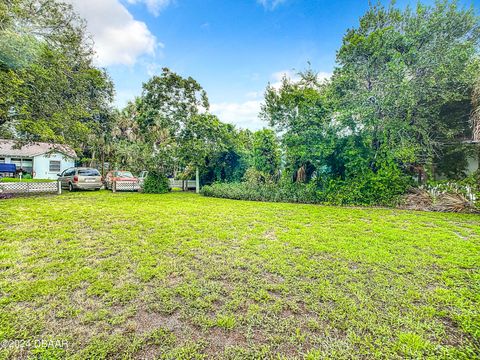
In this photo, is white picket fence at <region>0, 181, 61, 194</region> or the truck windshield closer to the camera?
white picket fence at <region>0, 181, 61, 194</region>

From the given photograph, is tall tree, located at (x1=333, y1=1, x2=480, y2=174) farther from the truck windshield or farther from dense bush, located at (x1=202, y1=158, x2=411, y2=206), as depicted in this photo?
the truck windshield

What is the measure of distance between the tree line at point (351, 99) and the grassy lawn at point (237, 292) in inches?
192

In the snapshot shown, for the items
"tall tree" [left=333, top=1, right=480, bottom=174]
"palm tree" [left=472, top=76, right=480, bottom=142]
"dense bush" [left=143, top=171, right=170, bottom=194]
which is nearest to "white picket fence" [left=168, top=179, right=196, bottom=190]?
"dense bush" [left=143, top=171, right=170, bottom=194]

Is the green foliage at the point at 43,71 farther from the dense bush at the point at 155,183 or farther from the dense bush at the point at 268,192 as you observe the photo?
the dense bush at the point at 268,192

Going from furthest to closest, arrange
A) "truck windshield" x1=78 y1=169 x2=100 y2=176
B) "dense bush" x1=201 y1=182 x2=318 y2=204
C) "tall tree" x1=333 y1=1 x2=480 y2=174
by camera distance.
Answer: "truck windshield" x1=78 y1=169 x2=100 y2=176 → "dense bush" x1=201 y1=182 x2=318 y2=204 → "tall tree" x1=333 y1=1 x2=480 y2=174

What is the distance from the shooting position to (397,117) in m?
8.99

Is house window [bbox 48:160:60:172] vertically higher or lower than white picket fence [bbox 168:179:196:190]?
higher

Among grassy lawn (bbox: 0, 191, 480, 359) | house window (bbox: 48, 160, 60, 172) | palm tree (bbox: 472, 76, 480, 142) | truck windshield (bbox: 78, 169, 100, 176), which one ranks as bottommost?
grassy lawn (bbox: 0, 191, 480, 359)

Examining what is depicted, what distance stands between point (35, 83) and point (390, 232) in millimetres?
13892

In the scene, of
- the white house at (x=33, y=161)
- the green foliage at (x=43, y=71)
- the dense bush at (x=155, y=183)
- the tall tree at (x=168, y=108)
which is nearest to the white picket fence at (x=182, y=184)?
the dense bush at (x=155, y=183)

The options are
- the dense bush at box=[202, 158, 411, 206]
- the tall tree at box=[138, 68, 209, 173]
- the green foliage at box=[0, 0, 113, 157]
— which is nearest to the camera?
the green foliage at box=[0, 0, 113, 157]

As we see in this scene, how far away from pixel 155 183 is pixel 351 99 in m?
11.9

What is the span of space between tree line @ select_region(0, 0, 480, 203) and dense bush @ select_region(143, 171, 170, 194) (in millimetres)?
4326

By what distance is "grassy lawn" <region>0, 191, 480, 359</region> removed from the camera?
6.31ft
